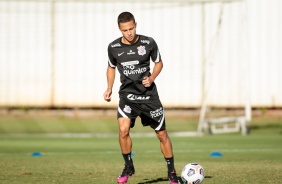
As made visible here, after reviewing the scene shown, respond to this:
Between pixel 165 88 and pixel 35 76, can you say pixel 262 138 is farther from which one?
pixel 35 76

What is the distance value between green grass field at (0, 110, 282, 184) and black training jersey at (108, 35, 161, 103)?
3.65ft

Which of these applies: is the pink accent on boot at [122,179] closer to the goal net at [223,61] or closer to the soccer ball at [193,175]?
the soccer ball at [193,175]

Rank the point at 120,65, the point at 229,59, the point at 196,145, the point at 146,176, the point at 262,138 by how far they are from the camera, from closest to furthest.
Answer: the point at 120,65 < the point at 146,176 < the point at 196,145 < the point at 262,138 < the point at 229,59

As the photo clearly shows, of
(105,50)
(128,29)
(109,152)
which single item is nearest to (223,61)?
(105,50)

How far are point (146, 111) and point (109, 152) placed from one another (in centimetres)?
536

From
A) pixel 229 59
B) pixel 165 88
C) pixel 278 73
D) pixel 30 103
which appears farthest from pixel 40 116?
pixel 278 73

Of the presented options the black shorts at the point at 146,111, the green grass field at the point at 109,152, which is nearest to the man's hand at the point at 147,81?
the black shorts at the point at 146,111

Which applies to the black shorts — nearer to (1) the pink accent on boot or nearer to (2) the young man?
(2) the young man

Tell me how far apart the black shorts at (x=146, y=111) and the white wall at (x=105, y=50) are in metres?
13.2

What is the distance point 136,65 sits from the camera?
8.71m

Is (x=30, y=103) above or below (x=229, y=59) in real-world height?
below

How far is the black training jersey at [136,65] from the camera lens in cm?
870

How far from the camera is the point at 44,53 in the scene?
2314cm

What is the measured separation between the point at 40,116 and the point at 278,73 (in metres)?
7.55
